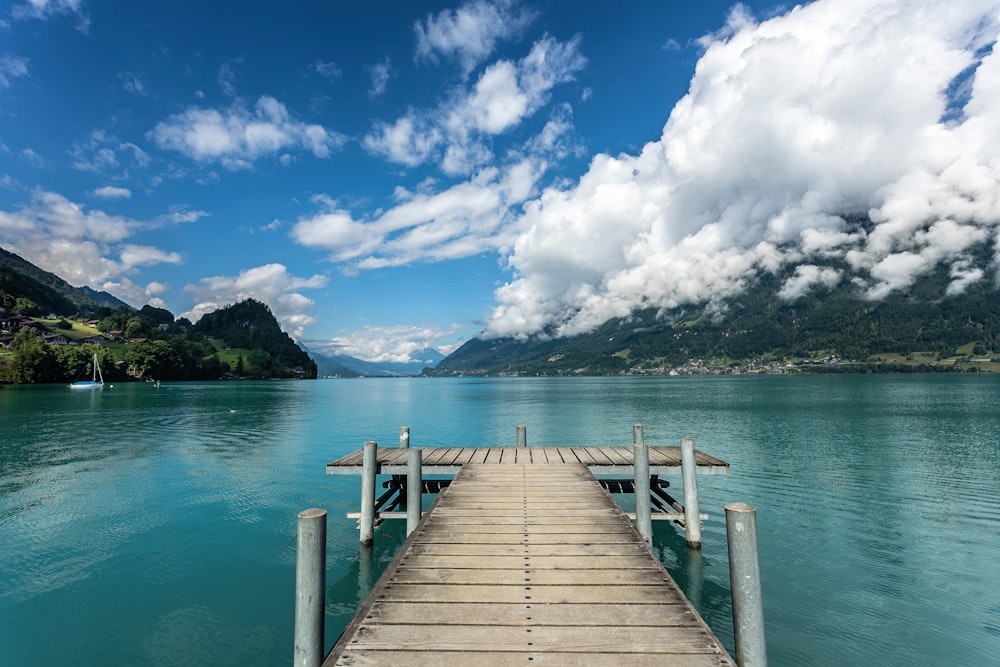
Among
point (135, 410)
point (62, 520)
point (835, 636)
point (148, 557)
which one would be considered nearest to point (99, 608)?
point (148, 557)

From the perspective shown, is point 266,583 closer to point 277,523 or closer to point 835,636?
point 277,523

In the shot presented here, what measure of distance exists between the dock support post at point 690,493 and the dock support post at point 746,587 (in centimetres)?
794

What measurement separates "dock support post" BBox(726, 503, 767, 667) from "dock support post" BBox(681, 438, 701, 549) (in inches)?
313

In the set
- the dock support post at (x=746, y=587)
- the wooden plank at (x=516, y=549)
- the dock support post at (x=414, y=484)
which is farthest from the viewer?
the dock support post at (x=414, y=484)

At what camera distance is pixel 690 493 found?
45.3ft

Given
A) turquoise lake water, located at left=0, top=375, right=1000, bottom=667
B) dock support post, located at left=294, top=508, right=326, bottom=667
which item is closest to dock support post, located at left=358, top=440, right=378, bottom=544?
turquoise lake water, located at left=0, top=375, right=1000, bottom=667

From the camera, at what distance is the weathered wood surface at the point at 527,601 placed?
15.2 feet

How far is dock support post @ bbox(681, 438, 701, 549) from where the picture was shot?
44.2 ft

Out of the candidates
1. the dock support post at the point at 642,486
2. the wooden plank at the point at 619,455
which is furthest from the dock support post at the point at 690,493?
the wooden plank at the point at 619,455

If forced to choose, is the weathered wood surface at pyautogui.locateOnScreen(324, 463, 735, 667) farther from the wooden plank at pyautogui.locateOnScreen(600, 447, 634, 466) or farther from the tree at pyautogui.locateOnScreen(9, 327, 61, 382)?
the tree at pyautogui.locateOnScreen(9, 327, 61, 382)

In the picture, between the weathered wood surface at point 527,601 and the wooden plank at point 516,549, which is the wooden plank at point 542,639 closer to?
the weathered wood surface at point 527,601

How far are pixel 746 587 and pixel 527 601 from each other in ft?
8.88

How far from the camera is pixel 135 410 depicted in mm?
64625

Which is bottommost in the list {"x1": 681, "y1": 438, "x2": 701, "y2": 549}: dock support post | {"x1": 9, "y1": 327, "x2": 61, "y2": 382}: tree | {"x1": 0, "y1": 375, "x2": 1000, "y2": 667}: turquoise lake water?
{"x1": 0, "y1": 375, "x2": 1000, "y2": 667}: turquoise lake water
